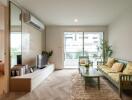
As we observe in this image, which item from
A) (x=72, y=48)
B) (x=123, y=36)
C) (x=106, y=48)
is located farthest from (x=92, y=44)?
(x=123, y=36)

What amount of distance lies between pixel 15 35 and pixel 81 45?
537cm

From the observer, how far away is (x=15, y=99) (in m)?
3.86

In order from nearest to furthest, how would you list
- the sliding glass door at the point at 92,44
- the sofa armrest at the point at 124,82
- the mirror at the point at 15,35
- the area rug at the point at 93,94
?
the area rug at the point at 93,94 < the sofa armrest at the point at 124,82 < the mirror at the point at 15,35 < the sliding glass door at the point at 92,44

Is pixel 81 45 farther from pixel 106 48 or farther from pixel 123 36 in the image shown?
pixel 123 36

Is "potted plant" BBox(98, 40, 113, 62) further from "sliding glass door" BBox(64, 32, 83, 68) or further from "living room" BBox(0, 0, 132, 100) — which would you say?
"sliding glass door" BBox(64, 32, 83, 68)

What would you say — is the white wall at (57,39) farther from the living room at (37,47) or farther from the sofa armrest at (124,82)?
the sofa armrest at (124,82)

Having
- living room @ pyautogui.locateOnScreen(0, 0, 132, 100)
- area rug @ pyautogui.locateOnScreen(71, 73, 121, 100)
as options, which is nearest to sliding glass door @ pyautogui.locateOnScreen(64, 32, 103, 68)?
living room @ pyautogui.locateOnScreen(0, 0, 132, 100)

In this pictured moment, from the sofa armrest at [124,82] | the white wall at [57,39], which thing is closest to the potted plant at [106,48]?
the white wall at [57,39]

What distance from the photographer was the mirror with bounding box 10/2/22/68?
468 cm

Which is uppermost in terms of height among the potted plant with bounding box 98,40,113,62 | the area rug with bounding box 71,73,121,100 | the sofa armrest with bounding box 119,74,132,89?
the potted plant with bounding box 98,40,113,62

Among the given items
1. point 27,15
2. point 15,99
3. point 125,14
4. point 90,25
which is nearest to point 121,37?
point 125,14

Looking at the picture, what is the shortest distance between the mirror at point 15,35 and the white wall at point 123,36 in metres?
3.76

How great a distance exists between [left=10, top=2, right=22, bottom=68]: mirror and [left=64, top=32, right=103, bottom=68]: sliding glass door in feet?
15.3

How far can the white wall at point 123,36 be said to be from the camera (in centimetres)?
573
